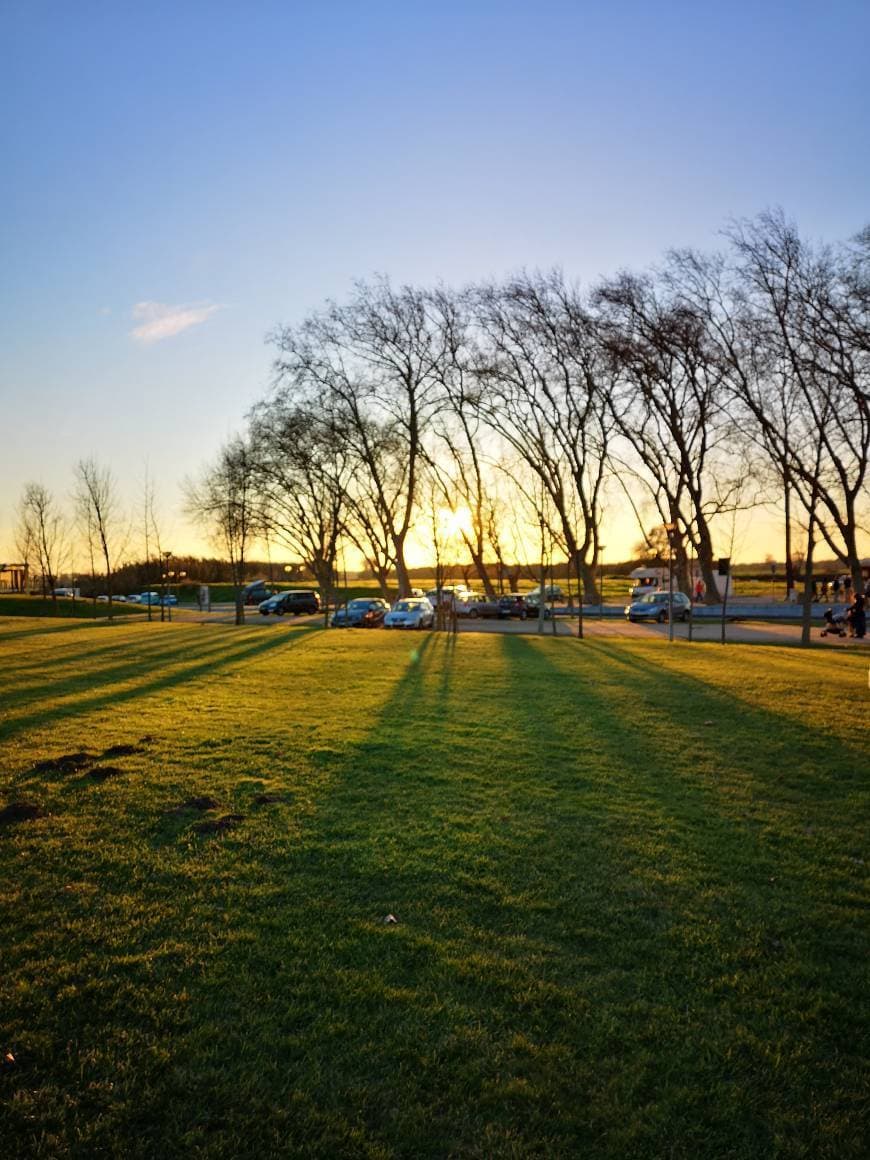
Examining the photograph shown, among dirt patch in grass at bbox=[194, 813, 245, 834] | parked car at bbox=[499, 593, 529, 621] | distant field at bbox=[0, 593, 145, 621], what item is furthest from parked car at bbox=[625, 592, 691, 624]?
dirt patch in grass at bbox=[194, 813, 245, 834]

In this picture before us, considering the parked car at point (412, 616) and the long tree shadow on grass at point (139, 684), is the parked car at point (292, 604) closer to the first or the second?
the parked car at point (412, 616)

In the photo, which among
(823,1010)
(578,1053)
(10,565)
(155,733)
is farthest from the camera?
(10,565)

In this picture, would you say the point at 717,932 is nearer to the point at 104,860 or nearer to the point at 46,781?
the point at 104,860

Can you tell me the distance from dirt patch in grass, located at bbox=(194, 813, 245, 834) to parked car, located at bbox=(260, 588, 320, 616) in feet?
148

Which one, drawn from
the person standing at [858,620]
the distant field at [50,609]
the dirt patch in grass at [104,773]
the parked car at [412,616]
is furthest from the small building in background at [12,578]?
the dirt patch in grass at [104,773]

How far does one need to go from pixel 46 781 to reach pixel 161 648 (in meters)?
14.5

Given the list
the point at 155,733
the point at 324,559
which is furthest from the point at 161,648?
the point at 324,559

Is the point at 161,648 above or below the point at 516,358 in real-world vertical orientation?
below

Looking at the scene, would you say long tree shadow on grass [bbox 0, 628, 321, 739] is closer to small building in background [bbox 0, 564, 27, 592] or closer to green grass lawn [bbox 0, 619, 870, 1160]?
green grass lawn [bbox 0, 619, 870, 1160]

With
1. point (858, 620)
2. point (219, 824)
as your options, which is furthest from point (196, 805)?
point (858, 620)

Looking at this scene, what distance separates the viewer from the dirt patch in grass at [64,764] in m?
7.69

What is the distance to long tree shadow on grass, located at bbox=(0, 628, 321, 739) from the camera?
1021cm

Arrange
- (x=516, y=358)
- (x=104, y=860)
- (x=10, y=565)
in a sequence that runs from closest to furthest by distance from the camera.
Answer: (x=104, y=860) → (x=516, y=358) → (x=10, y=565)

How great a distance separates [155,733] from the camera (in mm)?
9539
